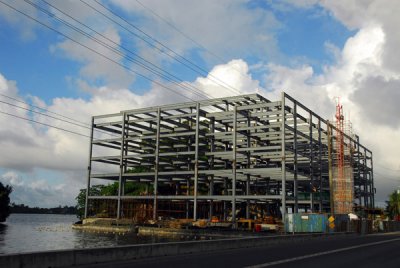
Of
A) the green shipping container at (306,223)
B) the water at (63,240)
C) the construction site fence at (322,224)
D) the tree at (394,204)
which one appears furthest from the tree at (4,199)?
the tree at (394,204)

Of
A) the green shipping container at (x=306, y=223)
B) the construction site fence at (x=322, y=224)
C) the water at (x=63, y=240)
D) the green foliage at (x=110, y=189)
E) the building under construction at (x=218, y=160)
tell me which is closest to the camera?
the water at (x=63, y=240)

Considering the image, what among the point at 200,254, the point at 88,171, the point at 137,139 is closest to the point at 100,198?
the point at 88,171

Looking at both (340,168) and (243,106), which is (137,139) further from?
(340,168)

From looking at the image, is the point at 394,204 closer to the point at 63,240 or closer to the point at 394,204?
the point at 394,204

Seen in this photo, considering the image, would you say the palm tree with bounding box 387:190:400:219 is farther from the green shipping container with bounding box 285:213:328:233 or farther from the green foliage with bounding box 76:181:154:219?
the green shipping container with bounding box 285:213:328:233

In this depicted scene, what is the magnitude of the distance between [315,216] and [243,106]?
67.0 feet

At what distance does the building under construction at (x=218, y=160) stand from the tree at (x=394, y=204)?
31.4 m

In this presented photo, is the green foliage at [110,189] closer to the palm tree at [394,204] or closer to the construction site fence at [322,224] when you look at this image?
the construction site fence at [322,224]

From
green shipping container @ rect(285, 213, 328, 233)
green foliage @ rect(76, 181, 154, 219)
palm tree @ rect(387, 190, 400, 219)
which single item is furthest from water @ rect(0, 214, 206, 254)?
palm tree @ rect(387, 190, 400, 219)

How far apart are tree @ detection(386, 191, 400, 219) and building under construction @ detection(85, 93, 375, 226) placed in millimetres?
31394

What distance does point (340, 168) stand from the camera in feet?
217

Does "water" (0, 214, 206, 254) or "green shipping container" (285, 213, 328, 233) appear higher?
"green shipping container" (285, 213, 328, 233)

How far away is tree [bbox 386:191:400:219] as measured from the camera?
102m

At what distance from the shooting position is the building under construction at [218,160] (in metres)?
59.1
